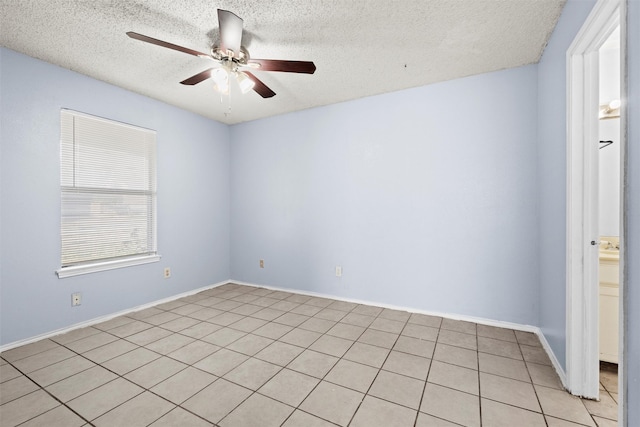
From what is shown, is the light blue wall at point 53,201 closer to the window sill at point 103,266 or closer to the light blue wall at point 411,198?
the window sill at point 103,266

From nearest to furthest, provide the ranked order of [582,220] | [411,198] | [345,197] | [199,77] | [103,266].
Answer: [582,220] → [199,77] → [103,266] → [411,198] → [345,197]

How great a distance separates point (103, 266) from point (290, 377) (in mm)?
2409

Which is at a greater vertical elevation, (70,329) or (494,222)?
(494,222)

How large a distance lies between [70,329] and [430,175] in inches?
158

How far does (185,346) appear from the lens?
7.87ft

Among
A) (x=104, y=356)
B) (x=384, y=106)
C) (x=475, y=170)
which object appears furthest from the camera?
(x=384, y=106)

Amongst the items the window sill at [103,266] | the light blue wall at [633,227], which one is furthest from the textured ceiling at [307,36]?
the window sill at [103,266]

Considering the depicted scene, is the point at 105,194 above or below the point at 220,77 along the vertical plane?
below

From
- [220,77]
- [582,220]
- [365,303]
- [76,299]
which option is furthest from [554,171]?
[76,299]

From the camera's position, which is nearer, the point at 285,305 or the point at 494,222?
the point at 494,222

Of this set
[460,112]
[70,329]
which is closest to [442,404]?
[460,112]

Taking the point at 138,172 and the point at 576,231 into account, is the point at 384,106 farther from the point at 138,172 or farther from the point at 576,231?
Answer: the point at 138,172

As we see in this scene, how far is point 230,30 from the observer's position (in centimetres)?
186

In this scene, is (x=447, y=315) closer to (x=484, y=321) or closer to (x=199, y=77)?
(x=484, y=321)
